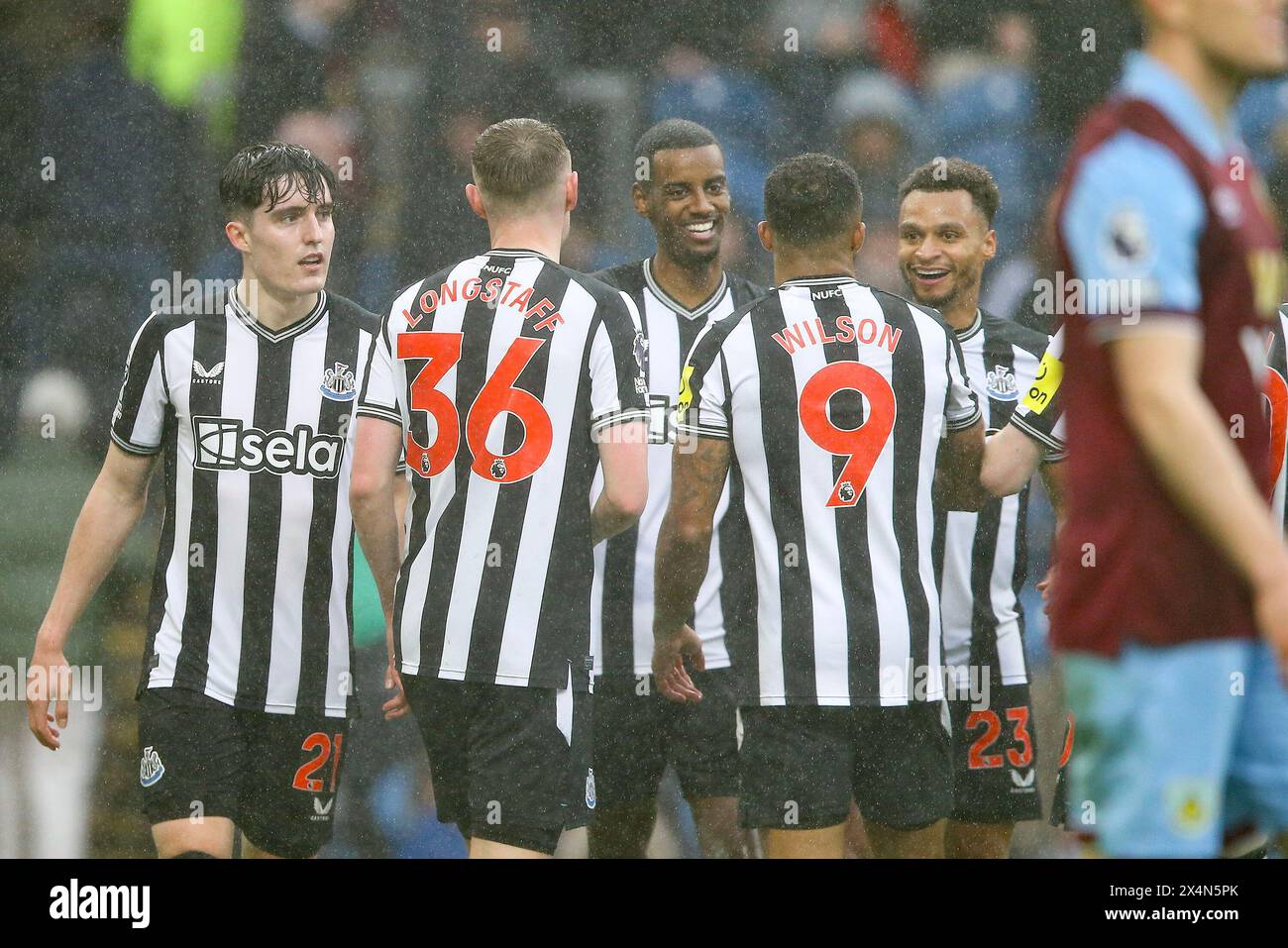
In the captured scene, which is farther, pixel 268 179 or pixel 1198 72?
pixel 268 179

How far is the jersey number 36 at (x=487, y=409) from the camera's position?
12.4ft

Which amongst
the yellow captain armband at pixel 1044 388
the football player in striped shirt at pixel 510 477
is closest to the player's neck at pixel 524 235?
the football player in striped shirt at pixel 510 477

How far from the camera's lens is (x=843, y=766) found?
149 inches

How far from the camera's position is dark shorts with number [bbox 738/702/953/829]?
12.3 feet

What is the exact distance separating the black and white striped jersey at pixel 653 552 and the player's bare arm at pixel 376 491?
31.2 inches

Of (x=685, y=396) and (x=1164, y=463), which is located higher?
(x=685, y=396)

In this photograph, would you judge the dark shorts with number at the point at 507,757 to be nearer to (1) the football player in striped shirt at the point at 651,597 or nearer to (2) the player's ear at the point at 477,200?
(1) the football player in striped shirt at the point at 651,597

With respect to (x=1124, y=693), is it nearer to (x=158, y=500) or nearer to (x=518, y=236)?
(x=518, y=236)

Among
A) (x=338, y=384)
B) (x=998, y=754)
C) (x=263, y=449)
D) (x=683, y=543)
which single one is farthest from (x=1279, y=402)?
(x=263, y=449)

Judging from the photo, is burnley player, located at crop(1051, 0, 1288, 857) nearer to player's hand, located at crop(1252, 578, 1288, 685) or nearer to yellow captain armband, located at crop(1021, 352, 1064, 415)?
player's hand, located at crop(1252, 578, 1288, 685)

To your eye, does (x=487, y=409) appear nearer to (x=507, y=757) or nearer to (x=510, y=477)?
(x=510, y=477)

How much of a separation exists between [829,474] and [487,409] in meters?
0.79
